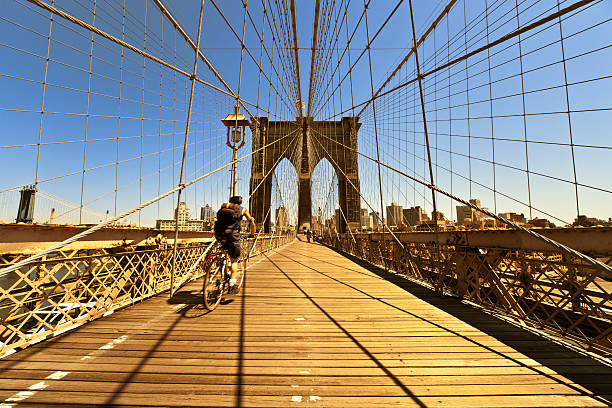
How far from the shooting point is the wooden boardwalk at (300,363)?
1.32 m

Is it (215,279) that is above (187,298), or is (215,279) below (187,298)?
above

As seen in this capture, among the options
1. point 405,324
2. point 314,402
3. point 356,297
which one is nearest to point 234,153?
point 356,297

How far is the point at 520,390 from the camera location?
1394mm

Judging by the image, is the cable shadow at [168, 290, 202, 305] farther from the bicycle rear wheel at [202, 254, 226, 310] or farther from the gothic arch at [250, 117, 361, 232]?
the gothic arch at [250, 117, 361, 232]

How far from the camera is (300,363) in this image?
5.41 ft

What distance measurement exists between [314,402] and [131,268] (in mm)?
2922

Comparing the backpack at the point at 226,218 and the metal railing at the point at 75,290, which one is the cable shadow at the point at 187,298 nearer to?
the metal railing at the point at 75,290

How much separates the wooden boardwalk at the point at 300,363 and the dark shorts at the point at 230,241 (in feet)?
2.26

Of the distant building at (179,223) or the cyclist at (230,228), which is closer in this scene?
the cyclist at (230,228)

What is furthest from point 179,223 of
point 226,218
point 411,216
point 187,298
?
point 411,216

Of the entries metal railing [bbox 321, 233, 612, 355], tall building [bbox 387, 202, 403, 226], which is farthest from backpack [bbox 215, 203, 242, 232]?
tall building [bbox 387, 202, 403, 226]

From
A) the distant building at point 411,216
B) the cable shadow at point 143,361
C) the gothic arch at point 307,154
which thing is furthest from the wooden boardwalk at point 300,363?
the gothic arch at point 307,154

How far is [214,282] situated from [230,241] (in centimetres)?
50

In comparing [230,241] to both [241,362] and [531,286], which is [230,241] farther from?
[531,286]
